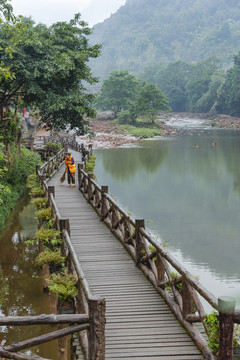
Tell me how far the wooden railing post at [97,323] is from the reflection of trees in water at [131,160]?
32.1m

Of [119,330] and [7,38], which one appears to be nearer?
[119,330]

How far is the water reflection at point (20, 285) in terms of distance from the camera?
1261cm

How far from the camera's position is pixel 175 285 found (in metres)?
7.95

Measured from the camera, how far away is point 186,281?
7172 mm

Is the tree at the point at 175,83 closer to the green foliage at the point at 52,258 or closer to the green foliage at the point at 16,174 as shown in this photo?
the green foliage at the point at 16,174

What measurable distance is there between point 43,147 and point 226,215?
73.9 ft

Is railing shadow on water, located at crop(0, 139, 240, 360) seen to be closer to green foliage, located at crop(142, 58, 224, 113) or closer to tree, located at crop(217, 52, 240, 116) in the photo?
tree, located at crop(217, 52, 240, 116)

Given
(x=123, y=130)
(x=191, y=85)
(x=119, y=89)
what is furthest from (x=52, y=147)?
(x=191, y=85)

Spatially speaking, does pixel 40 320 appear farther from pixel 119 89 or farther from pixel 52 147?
pixel 119 89

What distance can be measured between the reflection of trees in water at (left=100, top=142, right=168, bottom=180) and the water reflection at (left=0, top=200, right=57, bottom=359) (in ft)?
56.8

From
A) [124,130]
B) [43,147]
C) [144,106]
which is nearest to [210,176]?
[43,147]

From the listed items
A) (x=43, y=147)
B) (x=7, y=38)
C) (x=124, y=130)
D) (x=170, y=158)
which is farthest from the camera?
(x=124, y=130)

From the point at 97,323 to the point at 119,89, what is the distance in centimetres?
9608

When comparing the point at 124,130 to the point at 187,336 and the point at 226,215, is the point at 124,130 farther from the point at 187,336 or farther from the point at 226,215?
the point at 187,336
